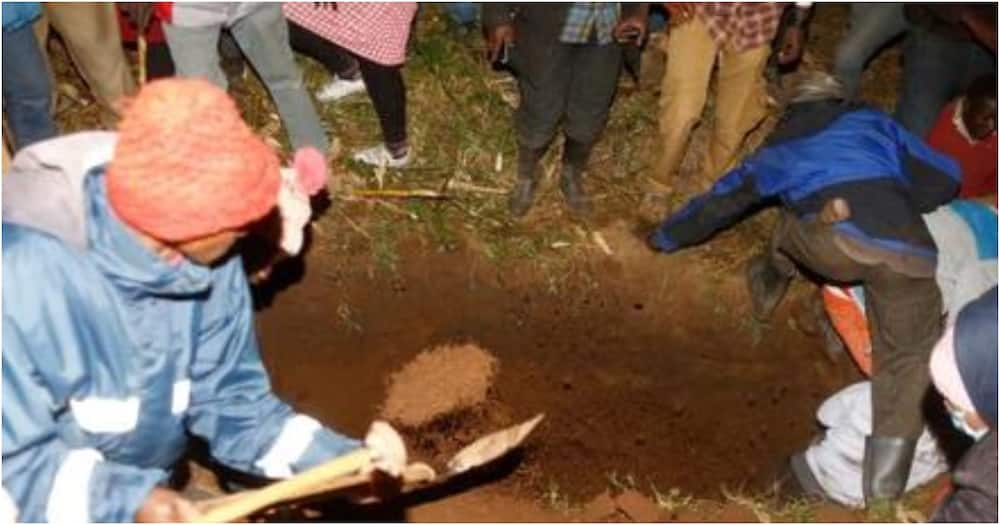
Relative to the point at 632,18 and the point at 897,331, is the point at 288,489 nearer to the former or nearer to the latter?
the point at 632,18

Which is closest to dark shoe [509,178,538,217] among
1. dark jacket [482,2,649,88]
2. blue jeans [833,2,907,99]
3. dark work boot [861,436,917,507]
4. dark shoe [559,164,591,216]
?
dark shoe [559,164,591,216]

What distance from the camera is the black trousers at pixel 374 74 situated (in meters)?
4.80

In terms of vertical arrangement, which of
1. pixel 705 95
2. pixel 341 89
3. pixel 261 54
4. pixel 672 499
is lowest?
pixel 672 499

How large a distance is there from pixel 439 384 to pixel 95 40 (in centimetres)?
203

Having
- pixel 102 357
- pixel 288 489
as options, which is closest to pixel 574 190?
pixel 288 489

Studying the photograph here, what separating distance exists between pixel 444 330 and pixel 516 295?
38 centimetres

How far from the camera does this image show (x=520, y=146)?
5.04m

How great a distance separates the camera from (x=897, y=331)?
14.3 ft

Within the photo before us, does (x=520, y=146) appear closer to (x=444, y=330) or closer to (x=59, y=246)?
(x=444, y=330)

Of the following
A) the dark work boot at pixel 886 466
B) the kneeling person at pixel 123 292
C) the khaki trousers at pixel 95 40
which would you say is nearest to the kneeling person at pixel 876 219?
the dark work boot at pixel 886 466

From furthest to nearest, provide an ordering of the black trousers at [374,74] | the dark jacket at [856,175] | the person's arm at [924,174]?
the black trousers at [374,74] → the person's arm at [924,174] → the dark jacket at [856,175]

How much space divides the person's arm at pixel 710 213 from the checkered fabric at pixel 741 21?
510mm

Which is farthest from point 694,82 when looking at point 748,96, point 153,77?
point 153,77

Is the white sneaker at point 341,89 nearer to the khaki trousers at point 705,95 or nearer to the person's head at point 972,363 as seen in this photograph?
the khaki trousers at point 705,95
